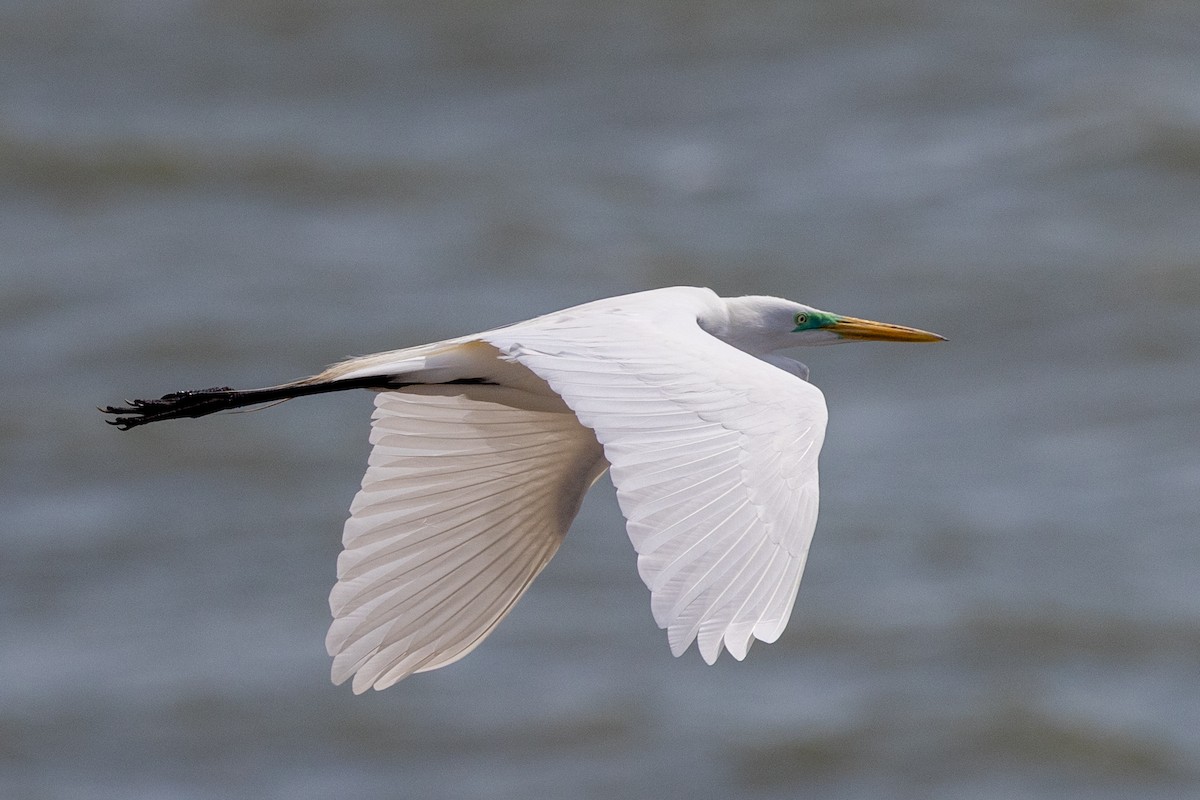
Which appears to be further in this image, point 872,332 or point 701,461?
point 872,332

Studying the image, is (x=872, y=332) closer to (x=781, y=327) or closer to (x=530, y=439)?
(x=781, y=327)

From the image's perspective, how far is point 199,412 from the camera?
4.30 m

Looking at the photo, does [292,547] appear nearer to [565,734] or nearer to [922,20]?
[565,734]

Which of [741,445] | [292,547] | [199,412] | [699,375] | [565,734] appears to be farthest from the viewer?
[292,547]

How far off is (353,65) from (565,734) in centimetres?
571

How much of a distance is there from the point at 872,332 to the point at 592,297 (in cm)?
772

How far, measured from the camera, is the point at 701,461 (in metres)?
3.05

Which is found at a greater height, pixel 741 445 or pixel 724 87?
pixel 741 445

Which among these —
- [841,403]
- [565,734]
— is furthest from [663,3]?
[565,734]

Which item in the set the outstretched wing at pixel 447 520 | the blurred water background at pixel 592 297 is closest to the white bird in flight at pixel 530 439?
the outstretched wing at pixel 447 520

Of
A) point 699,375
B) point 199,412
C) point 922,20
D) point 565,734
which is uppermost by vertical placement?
point 699,375

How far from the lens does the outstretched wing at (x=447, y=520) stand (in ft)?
13.2

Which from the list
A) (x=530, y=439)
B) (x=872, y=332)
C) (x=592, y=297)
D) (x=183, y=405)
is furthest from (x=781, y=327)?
(x=592, y=297)

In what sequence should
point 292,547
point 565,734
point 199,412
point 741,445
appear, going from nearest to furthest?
point 741,445, point 199,412, point 565,734, point 292,547
